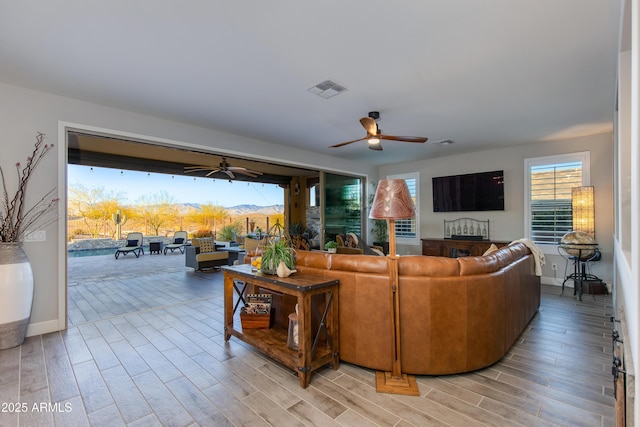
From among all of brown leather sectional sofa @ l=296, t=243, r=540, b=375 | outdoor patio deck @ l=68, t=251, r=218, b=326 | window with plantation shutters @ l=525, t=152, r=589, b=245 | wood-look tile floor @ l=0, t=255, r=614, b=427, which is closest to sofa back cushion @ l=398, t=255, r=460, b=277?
brown leather sectional sofa @ l=296, t=243, r=540, b=375

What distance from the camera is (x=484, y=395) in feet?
7.02

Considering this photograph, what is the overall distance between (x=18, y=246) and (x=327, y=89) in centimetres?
372

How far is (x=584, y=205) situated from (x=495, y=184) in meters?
1.53

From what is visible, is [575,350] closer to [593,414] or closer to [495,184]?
[593,414]

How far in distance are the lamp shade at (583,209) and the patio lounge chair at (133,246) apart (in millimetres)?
12107

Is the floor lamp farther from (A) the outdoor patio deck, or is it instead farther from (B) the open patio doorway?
(A) the outdoor patio deck

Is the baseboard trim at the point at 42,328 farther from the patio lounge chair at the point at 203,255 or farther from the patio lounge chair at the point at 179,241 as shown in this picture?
the patio lounge chair at the point at 179,241

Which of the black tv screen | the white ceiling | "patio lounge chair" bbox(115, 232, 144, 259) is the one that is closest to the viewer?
the white ceiling

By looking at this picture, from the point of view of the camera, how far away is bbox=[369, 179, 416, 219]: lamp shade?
91.7 inches

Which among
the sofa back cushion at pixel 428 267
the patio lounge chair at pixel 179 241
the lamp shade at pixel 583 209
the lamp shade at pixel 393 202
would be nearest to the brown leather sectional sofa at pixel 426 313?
the sofa back cushion at pixel 428 267

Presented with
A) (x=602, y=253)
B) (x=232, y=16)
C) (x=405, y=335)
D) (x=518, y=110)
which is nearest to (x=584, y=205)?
(x=602, y=253)

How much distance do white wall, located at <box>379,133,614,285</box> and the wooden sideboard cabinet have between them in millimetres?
645

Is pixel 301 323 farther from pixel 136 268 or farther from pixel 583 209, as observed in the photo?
pixel 136 268

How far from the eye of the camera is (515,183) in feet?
19.6
